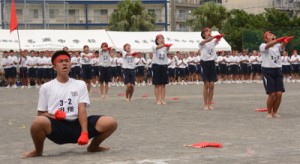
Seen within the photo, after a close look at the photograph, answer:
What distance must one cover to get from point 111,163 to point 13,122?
6540mm

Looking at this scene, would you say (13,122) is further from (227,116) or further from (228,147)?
(228,147)

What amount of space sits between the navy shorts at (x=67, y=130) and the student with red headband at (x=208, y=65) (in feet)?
27.7

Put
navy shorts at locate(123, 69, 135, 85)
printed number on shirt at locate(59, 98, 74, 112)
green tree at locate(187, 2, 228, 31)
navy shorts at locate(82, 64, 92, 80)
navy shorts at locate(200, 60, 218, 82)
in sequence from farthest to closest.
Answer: green tree at locate(187, 2, 228, 31), navy shorts at locate(82, 64, 92, 80), navy shorts at locate(123, 69, 135, 85), navy shorts at locate(200, 60, 218, 82), printed number on shirt at locate(59, 98, 74, 112)

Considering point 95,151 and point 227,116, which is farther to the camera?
point 227,116

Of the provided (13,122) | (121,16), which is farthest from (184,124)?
(121,16)

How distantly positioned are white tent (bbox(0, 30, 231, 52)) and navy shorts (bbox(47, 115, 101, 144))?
29470mm

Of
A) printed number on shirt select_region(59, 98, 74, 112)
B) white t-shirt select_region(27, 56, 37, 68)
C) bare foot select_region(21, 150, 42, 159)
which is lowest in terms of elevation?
bare foot select_region(21, 150, 42, 159)

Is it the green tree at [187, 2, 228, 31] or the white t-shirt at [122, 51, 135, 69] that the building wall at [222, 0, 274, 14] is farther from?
the white t-shirt at [122, 51, 135, 69]

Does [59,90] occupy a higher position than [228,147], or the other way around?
[59,90]

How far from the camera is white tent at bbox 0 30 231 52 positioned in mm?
38250

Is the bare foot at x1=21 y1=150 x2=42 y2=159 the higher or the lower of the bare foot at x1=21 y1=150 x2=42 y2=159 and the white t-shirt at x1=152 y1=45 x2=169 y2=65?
the lower

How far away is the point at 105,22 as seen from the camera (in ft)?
276

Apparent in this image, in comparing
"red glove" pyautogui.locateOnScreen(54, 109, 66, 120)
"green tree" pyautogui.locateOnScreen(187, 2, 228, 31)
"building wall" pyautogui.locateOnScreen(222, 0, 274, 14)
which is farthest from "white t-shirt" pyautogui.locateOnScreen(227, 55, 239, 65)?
"building wall" pyautogui.locateOnScreen(222, 0, 274, 14)

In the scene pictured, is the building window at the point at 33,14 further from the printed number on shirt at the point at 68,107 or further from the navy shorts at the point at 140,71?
the printed number on shirt at the point at 68,107
